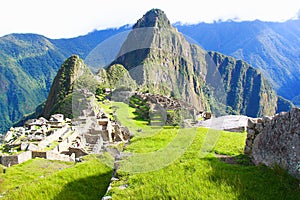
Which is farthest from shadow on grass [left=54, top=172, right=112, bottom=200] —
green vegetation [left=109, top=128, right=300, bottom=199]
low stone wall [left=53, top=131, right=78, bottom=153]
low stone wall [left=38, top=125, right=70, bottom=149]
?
low stone wall [left=38, top=125, right=70, bottom=149]

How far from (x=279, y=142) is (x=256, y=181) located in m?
1.39

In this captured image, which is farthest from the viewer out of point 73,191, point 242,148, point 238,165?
point 242,148

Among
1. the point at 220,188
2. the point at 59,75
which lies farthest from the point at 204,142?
the point at 59,75

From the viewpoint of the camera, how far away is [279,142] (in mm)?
6711

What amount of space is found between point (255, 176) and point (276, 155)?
925mm

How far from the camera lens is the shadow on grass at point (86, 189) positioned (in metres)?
7.50

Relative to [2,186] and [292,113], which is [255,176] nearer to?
[292,113]

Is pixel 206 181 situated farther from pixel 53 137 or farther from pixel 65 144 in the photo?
pixel 53 137

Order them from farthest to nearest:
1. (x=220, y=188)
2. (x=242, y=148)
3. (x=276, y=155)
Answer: (x=242, y=148) → (x=276, y=155) → (x=220, y=188)

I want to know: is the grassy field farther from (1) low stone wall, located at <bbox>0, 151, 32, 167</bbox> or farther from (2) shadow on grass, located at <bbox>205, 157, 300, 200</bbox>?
(1) low stone wall, located at <bbox>0, 151, 32, 167</bbox>

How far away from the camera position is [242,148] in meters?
8.91

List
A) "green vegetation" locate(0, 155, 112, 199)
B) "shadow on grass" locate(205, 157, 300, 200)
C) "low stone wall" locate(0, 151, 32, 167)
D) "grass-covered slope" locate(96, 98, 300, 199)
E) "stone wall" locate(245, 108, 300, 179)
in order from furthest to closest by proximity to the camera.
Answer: "low stone wall" locate(0, 151, 32, 167) < "green vegetation" locate(0, 155, 112, 199) < "stone wall" locate(245, 108, 300, 179) < "grass-covered slope" locate(96, 98, 300, 199) < "shadow on grass" locate(205, 157, 300, 200)

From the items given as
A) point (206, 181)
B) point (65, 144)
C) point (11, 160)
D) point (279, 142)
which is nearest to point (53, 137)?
Result: point (65, 144)

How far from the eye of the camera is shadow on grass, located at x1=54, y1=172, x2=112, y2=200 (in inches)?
295
